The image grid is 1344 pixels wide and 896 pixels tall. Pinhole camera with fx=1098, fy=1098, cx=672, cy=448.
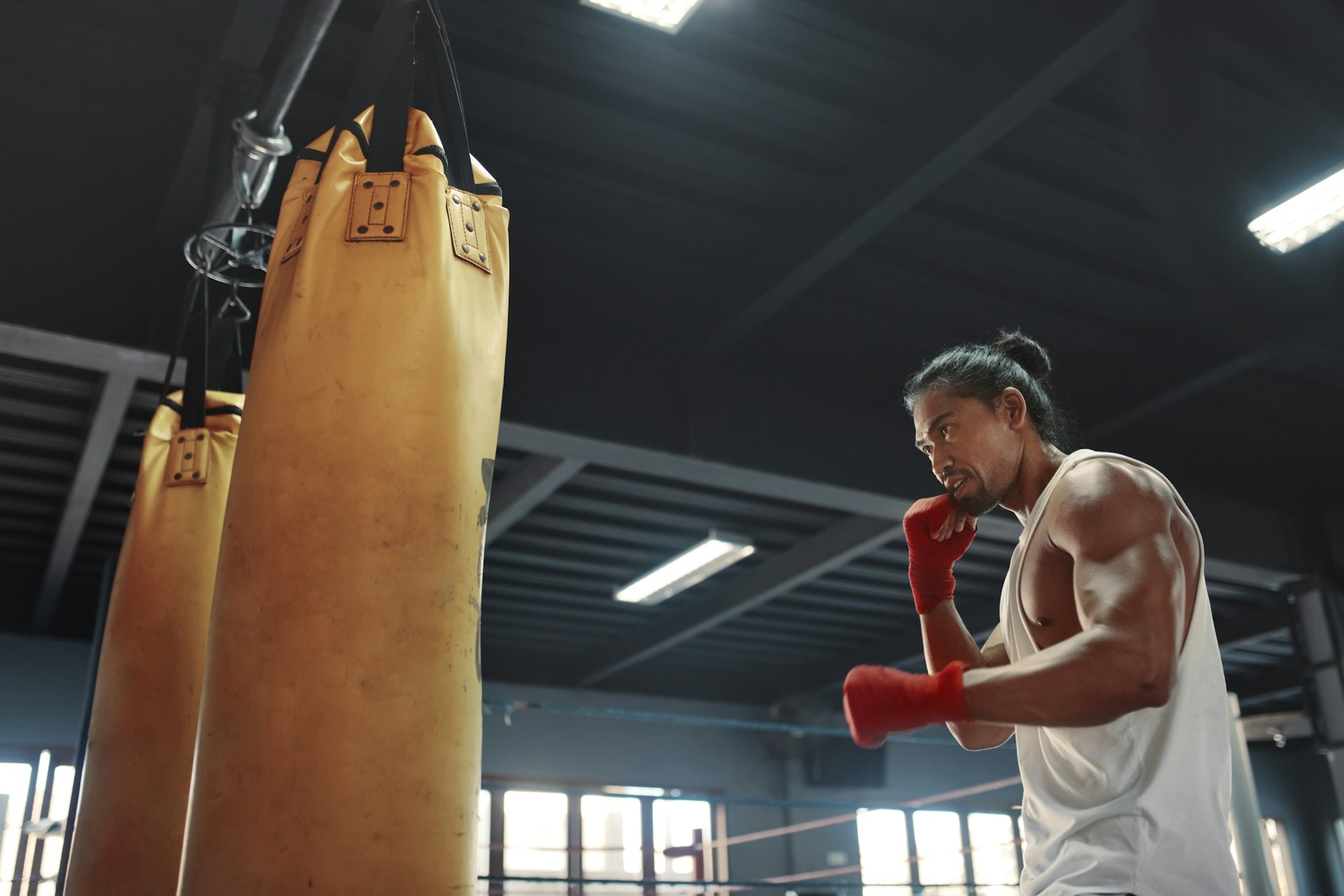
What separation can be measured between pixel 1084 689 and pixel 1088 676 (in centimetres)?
2

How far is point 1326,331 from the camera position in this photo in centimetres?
453

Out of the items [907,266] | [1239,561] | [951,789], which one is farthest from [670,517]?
[951,789]

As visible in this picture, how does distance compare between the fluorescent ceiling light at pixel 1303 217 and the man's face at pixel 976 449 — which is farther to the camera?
the fluorescent ceiling light at pixel 1303 217

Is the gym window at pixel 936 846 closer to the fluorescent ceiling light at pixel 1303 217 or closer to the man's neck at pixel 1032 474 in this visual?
the fluorescent ceiling light at pixel 1303 217

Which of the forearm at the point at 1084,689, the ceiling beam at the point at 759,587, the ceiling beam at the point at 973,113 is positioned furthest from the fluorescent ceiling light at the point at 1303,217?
the forearm at the point at 1084,689

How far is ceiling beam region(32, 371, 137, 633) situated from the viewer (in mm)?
4246

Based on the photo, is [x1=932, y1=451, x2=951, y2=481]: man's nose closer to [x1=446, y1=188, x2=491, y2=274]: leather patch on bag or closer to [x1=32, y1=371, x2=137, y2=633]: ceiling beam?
[x1=446, y1=188, x2=491, y2=274]: leather patch on bag

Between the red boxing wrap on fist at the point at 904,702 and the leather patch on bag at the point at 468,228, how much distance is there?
76 centimetres

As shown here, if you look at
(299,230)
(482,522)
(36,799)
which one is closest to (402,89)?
(299,230)

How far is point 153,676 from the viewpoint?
2354 mm

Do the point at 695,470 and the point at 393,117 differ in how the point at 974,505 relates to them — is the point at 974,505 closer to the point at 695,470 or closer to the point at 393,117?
the point at 393,117

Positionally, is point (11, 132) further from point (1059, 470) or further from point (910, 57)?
point (1059, 470)

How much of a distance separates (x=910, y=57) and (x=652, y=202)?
3.58 feet

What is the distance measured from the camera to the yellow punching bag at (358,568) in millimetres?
1175
